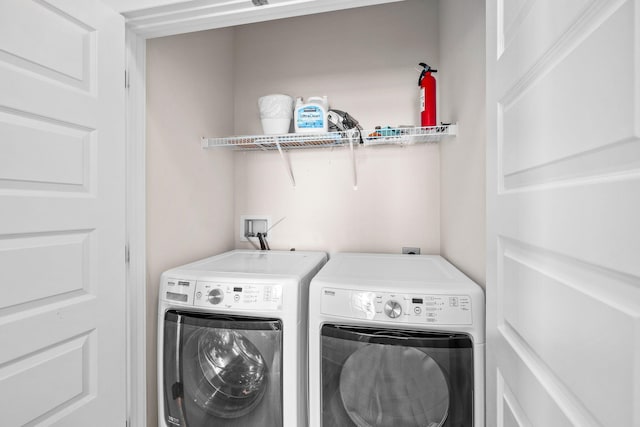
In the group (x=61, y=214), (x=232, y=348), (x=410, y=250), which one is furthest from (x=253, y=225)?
(x=61, y=214)

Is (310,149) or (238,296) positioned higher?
(310,149)

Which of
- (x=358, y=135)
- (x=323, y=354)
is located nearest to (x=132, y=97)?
(x=358, y=135)

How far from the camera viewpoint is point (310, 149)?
2193mm

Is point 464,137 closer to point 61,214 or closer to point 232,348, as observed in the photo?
point 232,348

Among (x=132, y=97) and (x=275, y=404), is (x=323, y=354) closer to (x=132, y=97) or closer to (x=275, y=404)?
(x=275, y=404)

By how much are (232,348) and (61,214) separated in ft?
2.85

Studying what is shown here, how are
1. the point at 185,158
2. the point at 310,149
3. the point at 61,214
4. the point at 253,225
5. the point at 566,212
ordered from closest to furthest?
the point at 566,212 → the point at 61,214 → the point at 185,158 → the point at 310,149 → the point at 253,225

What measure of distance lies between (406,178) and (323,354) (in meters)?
1.35

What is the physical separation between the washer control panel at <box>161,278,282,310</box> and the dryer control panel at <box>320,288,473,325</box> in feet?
0.80


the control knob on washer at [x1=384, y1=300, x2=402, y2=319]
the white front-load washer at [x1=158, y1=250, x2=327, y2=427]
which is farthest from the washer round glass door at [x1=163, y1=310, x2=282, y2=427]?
the control knob on washer at [x1=384, y1=300, x2=402, y2=319]

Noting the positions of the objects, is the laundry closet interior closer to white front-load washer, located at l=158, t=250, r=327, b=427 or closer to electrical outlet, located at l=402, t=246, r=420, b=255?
electrical outlet, located at l=402, t=246, r=420, b=255

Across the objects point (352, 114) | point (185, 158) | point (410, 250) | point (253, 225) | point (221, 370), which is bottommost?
point (221, 370)

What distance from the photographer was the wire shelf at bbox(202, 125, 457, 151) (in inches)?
66.7

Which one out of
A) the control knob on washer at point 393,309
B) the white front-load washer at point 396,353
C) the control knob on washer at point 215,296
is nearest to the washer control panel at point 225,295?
the control knob on washer at point 215,296
